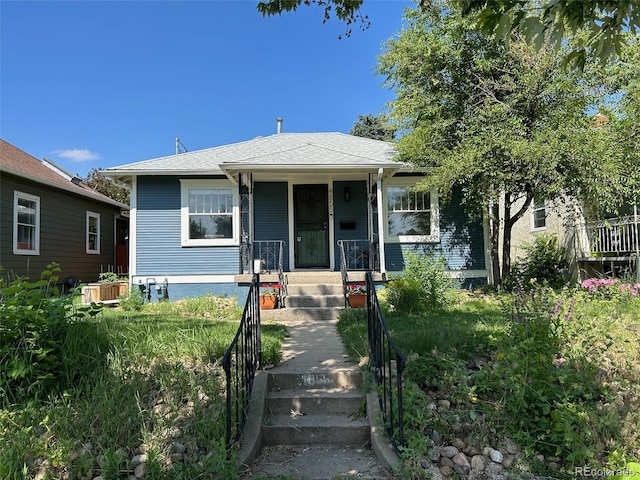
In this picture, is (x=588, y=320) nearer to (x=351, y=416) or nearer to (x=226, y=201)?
(x=351, y=416)

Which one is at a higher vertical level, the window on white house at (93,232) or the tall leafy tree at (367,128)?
the tall leafy tree at (367,128)

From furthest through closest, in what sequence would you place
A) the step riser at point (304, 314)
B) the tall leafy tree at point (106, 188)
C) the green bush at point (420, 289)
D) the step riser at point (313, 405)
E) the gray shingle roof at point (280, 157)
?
the tall leafy tree at point (106, 188) → the gray shingle roof at point (280, 157) → the step riser at point (304, 314) → the green bush at point (420, 289) → the step riser at point (313, 405)

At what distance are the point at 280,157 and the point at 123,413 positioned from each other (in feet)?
20.4

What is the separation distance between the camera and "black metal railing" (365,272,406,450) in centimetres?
260

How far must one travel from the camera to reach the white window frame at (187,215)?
9305mm

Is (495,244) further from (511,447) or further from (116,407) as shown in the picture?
(116,407)

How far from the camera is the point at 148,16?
8.32 metres

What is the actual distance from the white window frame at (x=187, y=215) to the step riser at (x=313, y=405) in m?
6.44

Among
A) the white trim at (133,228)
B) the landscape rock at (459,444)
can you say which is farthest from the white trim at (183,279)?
the landscape rock at (459,444)

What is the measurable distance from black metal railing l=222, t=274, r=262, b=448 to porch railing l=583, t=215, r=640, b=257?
26.8 ft

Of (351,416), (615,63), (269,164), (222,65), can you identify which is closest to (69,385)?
(351,416)

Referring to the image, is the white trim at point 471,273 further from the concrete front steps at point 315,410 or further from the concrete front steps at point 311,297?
the concrete front steps at point 315,410

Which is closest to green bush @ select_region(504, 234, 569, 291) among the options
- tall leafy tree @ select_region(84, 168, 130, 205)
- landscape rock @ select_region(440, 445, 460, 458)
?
landscape rock @ select_region(440, 445, 460, 458)

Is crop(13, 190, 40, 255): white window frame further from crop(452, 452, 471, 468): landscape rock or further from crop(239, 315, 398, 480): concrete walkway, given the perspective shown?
crop(452, 452, 471, 468): landscape rock
